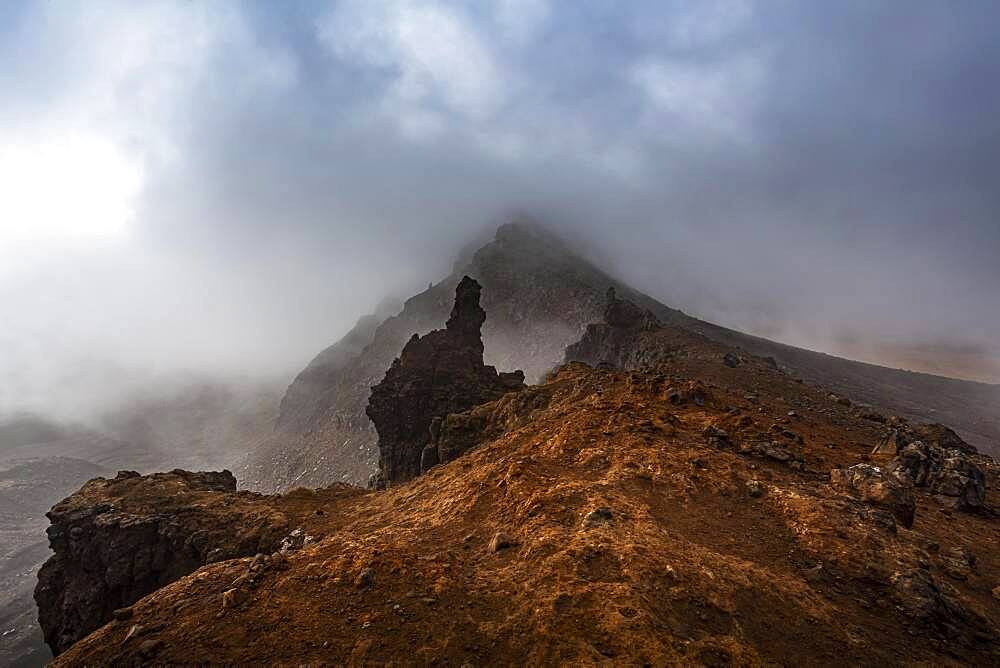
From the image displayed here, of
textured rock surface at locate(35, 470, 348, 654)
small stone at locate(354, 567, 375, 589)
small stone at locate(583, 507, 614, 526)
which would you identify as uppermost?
small stone at locate(583, 507, 614, 526)

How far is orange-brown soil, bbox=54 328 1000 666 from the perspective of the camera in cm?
1070

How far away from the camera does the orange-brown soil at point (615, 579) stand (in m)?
10.7

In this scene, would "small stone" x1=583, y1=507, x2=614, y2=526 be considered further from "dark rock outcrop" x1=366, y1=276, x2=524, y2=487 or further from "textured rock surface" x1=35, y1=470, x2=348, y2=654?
"dark rock outcrop" x1=366, y1=276, x2=524, y2=487

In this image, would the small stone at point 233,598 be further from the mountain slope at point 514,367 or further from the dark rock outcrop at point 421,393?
the mountain slope at point 514,367

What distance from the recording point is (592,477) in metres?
18.5

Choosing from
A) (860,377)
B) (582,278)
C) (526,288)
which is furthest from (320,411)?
(860,377)

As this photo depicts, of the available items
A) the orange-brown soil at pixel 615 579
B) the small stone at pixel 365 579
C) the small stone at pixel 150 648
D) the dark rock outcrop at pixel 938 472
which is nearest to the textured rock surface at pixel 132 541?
the orange-brown soil at pixel 615 579

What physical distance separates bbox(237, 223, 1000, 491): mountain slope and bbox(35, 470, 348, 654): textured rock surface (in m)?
68.8

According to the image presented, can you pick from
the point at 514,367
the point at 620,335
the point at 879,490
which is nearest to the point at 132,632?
the point at 879,490

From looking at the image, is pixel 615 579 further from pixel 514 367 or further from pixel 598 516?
pixel 514 367

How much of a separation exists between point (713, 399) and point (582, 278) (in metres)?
120

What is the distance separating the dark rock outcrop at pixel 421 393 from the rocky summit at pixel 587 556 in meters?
23.2

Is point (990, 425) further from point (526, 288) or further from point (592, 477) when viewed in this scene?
point (592, 477)

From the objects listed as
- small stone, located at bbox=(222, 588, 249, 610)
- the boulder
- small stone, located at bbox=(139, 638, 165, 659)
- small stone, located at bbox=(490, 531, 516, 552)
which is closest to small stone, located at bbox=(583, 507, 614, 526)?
small stone, located at bbox=(490, 531, 516, 552)
